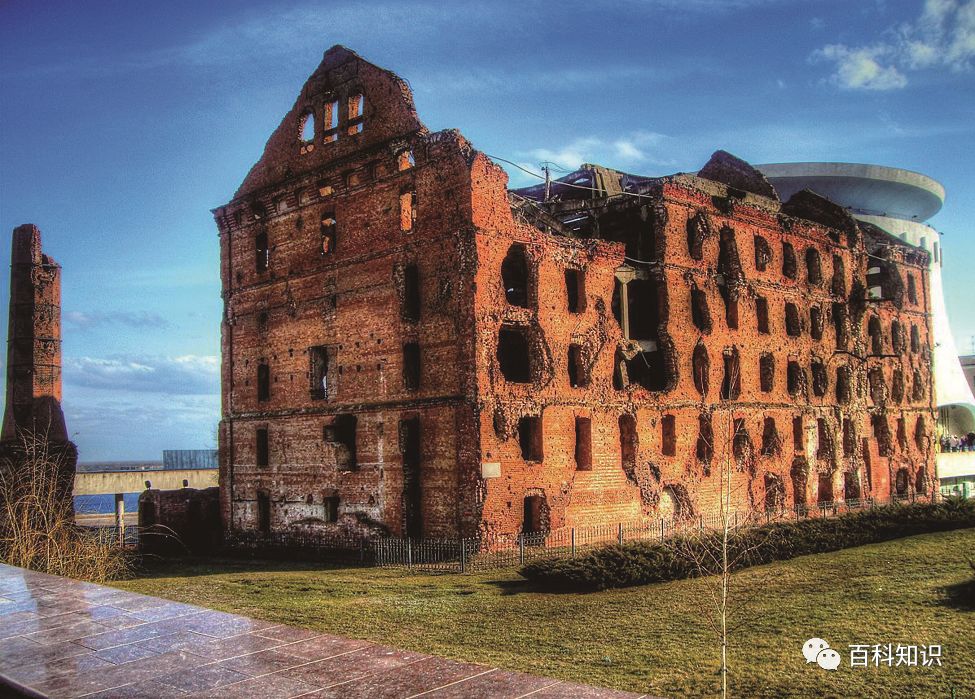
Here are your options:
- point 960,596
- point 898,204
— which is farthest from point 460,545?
point 898,204

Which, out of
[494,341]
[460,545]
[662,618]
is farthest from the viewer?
[494,341]

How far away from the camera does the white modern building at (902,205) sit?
2333 inches

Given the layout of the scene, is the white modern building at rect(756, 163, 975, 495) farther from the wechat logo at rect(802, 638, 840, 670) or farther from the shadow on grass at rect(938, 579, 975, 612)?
the wechat logo at rect(802, 638, 840, 670)

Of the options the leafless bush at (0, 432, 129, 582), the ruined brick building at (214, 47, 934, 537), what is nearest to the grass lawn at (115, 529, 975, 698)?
the leafless bush at (0, 432, 129, 582)

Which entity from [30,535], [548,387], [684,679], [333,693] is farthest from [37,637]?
[548,387]

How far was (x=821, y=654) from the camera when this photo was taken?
11.8 m

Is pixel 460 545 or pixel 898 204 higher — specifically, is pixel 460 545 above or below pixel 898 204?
below

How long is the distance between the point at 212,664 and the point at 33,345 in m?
30.0

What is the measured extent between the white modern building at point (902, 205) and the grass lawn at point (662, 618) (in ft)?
139

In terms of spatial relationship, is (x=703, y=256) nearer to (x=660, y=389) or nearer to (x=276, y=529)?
(x=660, y=389)

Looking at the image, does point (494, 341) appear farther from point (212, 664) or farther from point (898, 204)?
point (898, 204)

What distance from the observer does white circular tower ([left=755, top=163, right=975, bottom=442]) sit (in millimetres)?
59281

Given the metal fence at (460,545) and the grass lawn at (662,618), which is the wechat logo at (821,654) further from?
the metal fence at (460,545)

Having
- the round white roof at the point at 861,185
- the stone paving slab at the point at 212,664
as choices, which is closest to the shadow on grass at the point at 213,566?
the stone paving slab at the point at 212,664
